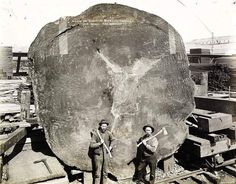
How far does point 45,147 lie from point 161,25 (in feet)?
8.30

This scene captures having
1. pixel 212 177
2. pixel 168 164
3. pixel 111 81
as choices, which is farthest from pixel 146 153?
pixel 212 177

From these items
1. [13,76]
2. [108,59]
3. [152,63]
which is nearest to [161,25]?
[152,63]

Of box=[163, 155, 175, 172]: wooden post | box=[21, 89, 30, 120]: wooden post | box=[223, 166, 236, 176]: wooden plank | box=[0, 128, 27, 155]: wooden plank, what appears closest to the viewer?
box=[0, 128, 27, 155]: wooden plank

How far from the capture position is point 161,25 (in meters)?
3.89

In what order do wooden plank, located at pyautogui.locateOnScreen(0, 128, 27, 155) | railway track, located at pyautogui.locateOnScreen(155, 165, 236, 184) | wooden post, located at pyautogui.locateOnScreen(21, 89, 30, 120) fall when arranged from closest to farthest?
wooden plank, located at pyautogui.locateOnScreen(0, 128, 27, 155)
wooden post, located at pyautogui.locateOnScreen(21, 89, 30, 120)
railway track, located at pyautogui.locateOnScreen(155, 165, 236, 184)

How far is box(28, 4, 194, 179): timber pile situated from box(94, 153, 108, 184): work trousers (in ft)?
0.45

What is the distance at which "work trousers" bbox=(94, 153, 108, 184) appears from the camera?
3.48 meters

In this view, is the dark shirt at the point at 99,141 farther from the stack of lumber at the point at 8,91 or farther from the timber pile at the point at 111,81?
the stack of lumber at the point at 8,91

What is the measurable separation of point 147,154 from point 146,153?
2 centimetres

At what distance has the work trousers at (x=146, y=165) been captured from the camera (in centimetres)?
365

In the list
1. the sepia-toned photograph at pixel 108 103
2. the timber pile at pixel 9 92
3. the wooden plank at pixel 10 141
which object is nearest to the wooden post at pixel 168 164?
the sepia-toned photograph at pixel 108 103

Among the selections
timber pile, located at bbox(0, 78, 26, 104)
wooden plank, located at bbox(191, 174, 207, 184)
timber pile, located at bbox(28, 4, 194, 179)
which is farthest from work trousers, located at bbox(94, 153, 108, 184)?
timber pile, located at bbox(0, 78, 26, 104)

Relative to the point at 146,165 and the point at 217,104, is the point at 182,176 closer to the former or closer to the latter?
the point at 146,165

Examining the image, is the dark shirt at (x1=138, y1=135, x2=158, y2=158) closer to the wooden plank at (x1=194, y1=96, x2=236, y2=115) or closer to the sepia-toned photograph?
the sepia-toned photograph
